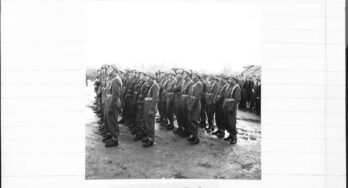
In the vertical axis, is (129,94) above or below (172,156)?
above

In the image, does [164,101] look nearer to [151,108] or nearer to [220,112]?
[151,108]

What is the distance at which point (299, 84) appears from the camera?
3.37 feet

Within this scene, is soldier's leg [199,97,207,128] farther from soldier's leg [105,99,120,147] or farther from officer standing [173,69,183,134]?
soldier's leg [105,99,120,147]

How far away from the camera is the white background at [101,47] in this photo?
101 cm

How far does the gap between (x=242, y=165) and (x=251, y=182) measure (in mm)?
57

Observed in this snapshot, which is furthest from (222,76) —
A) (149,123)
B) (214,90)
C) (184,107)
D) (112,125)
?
(112,125)

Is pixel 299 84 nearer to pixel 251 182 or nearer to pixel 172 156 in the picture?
pixel 251 182

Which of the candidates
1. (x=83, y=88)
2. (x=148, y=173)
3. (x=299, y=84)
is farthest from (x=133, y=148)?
(x=299, y=84)

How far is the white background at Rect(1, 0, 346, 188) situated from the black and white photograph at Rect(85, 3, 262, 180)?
33 millimetres

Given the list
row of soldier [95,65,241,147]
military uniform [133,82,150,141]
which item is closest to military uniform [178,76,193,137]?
row of soldier [95,65,241,147]

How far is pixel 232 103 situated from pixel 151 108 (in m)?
0.25

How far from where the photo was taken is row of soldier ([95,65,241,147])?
3.37 ft

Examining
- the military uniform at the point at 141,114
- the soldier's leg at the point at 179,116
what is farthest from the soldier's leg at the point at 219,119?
the military uniform at the point at 141,114

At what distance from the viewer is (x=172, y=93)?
105 cm
